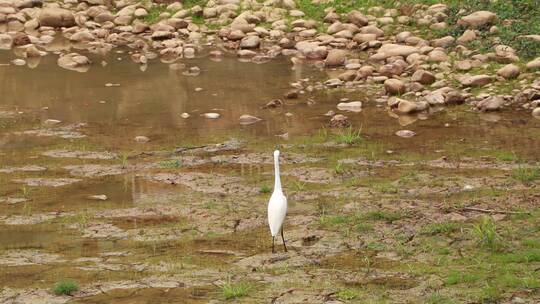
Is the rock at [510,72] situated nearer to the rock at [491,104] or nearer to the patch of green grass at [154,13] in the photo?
the rock at [491,104]

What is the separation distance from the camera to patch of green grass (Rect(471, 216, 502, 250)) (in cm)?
887

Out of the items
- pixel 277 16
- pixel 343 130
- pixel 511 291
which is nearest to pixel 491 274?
pixel 511 291

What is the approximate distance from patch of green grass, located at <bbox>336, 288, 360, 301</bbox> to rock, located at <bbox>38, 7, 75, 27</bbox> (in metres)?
14.8

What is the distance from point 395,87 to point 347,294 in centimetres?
810

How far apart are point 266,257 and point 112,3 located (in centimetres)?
1446

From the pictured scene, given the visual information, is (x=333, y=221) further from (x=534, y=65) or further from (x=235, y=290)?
(x=534, y=65)

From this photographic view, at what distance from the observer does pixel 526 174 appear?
439 inches

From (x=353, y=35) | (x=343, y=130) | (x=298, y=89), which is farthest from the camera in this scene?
(x=353, y=35)

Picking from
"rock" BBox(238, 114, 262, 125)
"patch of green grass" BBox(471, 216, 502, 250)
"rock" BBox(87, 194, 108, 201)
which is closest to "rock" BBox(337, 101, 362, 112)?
"rock" BBox(238, 114, 262, 125)

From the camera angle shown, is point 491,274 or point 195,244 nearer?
point 491,274

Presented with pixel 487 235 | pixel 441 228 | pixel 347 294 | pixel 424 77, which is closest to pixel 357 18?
pixel 424 77

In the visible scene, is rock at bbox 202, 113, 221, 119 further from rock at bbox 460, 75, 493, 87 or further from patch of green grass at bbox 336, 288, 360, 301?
patch of green grass at bbox 336, 288, 360, 301

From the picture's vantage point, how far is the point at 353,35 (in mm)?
19312

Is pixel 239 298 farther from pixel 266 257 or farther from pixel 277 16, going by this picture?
pixel 277 16
